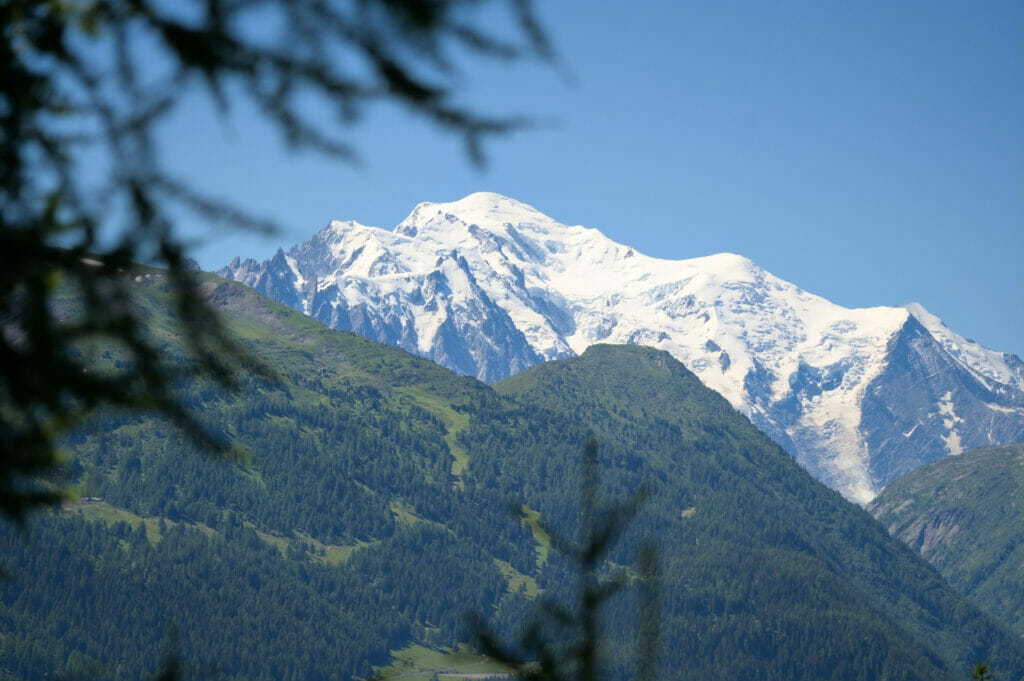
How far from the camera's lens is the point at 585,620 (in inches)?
357

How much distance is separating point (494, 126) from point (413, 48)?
0.68 m

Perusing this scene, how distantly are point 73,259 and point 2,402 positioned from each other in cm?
81

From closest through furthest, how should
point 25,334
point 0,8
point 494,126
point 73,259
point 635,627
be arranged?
point 25,334, point 73,259, point 0,8, point 494,126, point 635,627

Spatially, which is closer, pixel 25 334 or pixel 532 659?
pixel 25 334

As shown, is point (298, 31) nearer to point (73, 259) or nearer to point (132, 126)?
point (132, 126)

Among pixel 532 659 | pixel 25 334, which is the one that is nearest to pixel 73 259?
pixel 25 334

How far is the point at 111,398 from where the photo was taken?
5746mm

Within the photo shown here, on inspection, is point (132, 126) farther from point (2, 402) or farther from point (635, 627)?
point (635, 627)

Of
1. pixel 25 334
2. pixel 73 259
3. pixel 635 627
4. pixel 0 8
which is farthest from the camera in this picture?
pixel 635 627

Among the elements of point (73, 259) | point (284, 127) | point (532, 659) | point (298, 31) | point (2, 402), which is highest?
point (298, 31)

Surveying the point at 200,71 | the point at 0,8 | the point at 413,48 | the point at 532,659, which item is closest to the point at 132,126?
the point at 200,71

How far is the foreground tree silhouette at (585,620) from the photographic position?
8852 mm

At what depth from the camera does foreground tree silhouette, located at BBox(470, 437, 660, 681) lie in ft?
→ 29.0

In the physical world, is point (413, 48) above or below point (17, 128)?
above
